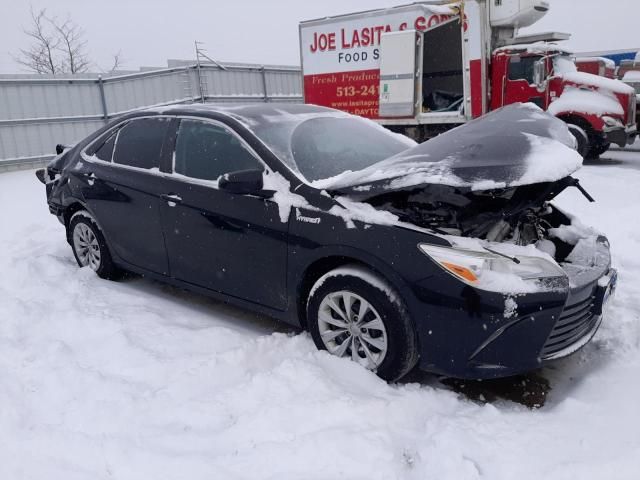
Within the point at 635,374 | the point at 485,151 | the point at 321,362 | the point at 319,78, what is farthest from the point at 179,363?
the point at 319,78

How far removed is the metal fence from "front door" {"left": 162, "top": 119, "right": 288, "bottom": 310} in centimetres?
1030

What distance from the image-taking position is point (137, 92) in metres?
14.2

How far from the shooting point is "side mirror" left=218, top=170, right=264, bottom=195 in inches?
128

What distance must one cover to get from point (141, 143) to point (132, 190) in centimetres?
40

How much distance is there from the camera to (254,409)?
109 inches

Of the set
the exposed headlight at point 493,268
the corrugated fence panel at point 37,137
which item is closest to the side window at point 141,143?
the exposed headlight at point 493,268

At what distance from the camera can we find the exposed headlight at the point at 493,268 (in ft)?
8.66

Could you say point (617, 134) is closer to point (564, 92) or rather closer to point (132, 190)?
point (564, 92)

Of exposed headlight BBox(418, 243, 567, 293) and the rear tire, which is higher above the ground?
exposed headlight BBox(418, 243, 567, 293)

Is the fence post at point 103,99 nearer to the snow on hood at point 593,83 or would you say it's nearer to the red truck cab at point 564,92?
the red truck cab at point 564,92

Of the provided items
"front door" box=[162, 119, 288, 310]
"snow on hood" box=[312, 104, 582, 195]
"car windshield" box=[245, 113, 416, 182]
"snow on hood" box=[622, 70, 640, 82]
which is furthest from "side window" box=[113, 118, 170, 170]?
"snow on hood" box=[622, 70, 640, 82]

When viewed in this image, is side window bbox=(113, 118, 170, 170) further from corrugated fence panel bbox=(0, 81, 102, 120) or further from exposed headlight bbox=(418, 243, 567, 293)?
corrugated fence panel bbox=(0, 81, 102, 120)

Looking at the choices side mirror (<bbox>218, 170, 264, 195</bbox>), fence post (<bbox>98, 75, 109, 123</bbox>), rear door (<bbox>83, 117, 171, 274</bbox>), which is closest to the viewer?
side mirror (<bbox>218, 170, 264, 195</bbox>)

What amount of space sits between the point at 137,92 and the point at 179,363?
41.3 ft
